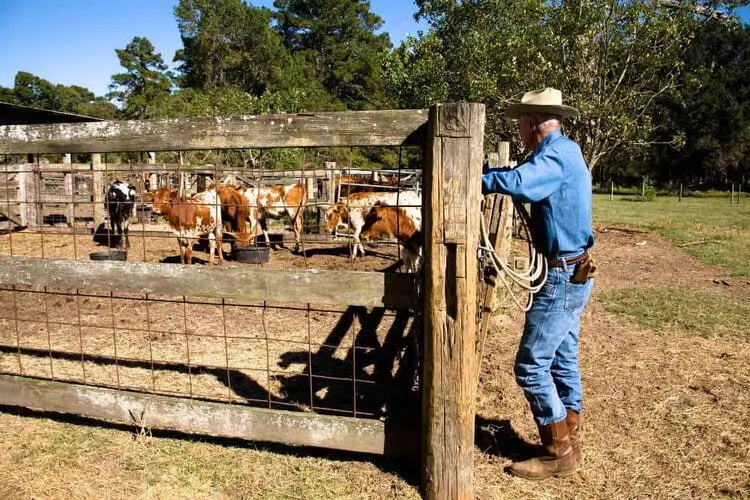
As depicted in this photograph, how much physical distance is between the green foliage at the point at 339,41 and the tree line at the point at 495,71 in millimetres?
162

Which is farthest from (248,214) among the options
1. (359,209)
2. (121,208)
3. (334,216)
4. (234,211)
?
(121,208)

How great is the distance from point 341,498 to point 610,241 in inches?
482

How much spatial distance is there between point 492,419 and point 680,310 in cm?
410

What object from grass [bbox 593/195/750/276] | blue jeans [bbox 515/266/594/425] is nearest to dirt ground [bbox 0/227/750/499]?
blue jeans [bbox 515/266/594/425]

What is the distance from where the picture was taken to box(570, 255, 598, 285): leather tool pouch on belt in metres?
2.84

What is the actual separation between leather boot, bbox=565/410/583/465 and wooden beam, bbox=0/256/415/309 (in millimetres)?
1329

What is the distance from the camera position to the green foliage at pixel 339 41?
54188mm

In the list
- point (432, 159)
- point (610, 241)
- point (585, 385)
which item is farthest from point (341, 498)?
point (610, 241)

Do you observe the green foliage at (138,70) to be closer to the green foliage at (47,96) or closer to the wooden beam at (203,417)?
the green foliage at (47,96)

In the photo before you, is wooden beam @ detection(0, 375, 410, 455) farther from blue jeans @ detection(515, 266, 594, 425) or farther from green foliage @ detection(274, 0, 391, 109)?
green foliage @ detection(274, 0, 391, 109)

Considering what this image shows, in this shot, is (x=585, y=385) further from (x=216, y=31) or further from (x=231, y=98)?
(x=216, y=31)

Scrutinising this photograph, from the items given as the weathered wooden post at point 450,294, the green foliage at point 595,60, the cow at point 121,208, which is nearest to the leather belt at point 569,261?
the weathered wooden post at point 450,294

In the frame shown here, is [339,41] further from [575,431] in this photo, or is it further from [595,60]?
[575,431]

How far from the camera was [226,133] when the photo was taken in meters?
2.84
